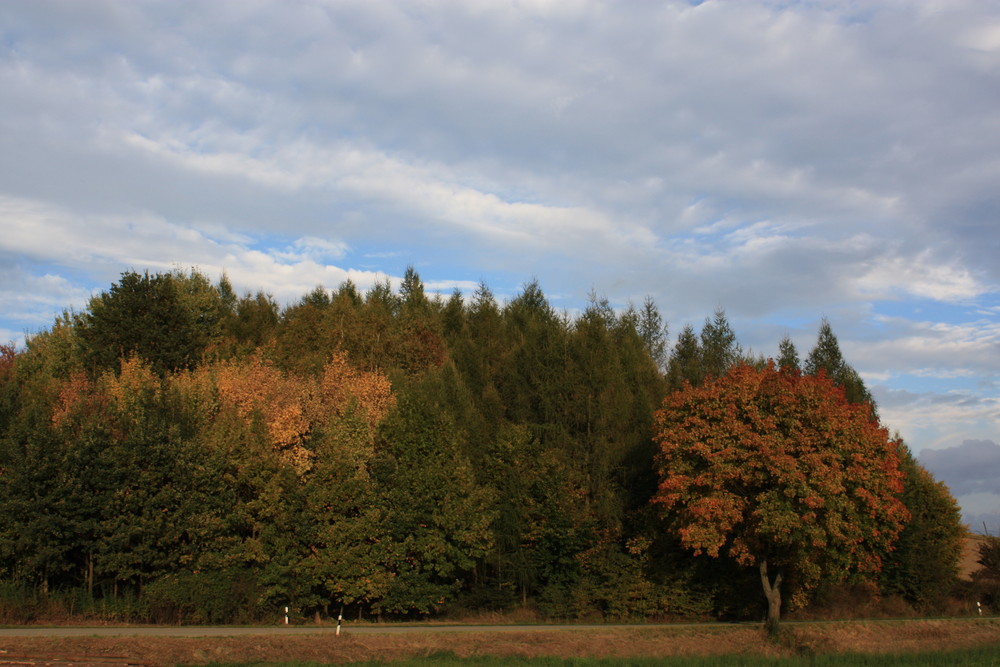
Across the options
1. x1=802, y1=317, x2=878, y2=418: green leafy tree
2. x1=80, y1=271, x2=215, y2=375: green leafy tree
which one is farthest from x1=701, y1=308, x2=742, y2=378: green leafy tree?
x1=80, y1=271, x2=215, y2=375: green leafy tree

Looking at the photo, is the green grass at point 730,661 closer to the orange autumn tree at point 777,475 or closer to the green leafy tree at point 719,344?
the orange autumn tree at point 777,475

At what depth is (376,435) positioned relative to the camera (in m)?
41.2

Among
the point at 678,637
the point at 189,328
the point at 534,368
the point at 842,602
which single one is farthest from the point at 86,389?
the point at 842,602

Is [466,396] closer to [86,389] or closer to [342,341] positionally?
[342,341]

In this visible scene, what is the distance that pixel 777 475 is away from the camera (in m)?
32.2

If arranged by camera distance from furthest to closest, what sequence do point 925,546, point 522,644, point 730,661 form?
point 925,546
point 522,644
point 730,661

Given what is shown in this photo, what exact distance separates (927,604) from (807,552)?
63.8 ft

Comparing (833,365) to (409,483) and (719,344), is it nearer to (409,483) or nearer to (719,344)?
(719,344)

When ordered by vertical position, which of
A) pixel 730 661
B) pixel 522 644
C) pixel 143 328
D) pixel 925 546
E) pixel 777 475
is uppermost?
pixel 143 328

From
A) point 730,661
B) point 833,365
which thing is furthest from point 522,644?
point 833,365

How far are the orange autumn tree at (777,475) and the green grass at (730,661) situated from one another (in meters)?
7.64

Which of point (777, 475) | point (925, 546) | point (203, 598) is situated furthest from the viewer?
point (925, 546)

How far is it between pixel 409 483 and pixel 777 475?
17.5m

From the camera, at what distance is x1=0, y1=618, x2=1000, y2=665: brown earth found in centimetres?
2181
